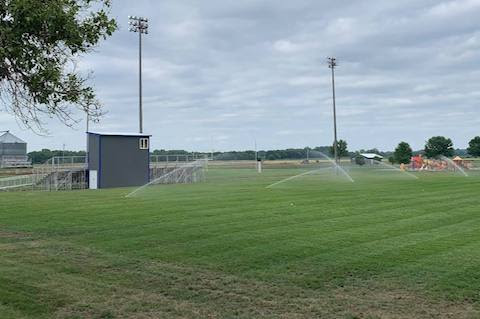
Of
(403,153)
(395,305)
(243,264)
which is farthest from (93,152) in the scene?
(403,153)

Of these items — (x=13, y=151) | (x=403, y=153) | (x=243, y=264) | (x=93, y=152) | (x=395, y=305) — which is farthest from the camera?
(x=403, y=153)

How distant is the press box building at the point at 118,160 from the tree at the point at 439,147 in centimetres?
8143

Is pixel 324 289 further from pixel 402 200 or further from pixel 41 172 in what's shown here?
pixel 41 172

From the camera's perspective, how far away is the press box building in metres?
43.2

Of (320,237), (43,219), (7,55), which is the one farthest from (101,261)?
(43,219)

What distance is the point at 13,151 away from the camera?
85500 millimetres

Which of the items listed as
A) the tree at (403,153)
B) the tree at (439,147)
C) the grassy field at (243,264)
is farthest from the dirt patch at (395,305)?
the tree at (439,147)

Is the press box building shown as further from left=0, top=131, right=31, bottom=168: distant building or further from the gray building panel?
left=0, top=131, right=31, bottom=168: distant building

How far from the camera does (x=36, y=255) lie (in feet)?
36.8

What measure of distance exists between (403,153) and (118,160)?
68915 millimetres

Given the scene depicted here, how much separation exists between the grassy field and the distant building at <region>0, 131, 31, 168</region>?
63.5 m

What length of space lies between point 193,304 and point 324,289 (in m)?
1.99

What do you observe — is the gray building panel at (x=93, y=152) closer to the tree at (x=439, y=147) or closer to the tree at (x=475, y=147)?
the tree at (x=439, y=147)

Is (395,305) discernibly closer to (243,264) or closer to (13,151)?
(243,264)
